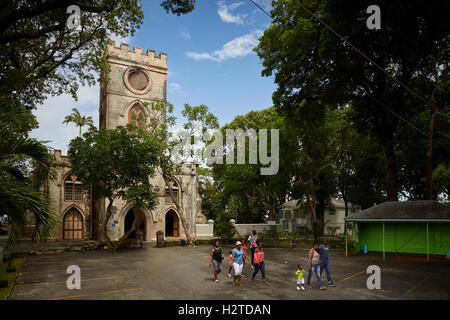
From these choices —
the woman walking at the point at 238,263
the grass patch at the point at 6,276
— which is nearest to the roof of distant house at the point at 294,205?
the woman walking at the point at 238,263

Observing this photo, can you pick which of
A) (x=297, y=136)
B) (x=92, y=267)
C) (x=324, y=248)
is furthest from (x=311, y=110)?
(x=92, y=267)

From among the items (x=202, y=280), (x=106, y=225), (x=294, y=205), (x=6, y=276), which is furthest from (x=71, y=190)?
(x=294, y=205)

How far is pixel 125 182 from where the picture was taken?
2289 cm

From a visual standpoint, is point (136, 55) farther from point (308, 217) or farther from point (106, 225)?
point (308, 217)

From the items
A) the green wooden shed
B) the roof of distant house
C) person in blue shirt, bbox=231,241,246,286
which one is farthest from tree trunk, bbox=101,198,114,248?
the roof of distant house

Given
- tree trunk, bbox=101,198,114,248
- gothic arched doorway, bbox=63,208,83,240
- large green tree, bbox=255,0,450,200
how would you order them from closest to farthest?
1. large green tree, bbox=255,0,450,200
2. tree trunk, bbox=101,198,114,248
3. gothic arched doorway, bbox=63,208,83,240

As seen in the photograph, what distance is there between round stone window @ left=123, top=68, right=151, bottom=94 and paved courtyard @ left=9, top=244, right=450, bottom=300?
64.9 feet

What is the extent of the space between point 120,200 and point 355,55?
24110 millimetres

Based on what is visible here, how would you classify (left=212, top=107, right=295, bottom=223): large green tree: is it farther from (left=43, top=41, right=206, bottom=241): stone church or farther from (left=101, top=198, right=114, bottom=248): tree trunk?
(left=101, top=198, right=114, bottom=248): tree trunk

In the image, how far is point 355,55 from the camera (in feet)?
63.0

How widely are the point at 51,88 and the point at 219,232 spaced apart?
1750cm

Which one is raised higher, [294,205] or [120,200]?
[120,200]

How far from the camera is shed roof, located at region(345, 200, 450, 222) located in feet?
57.6

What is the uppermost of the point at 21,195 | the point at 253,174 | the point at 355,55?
the point at 355,55
